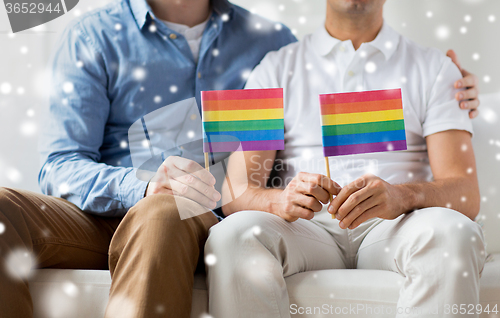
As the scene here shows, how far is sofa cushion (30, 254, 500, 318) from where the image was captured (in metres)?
0.88

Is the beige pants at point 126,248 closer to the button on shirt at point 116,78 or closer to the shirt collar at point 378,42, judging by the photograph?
the button on shirt at point 116,78

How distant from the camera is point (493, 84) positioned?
1637 mm

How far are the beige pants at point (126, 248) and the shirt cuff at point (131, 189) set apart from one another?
0.12m

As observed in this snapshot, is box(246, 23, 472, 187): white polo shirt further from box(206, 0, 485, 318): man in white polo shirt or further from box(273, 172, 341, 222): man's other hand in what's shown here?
box(273, 172, 341, 222): man's other hand

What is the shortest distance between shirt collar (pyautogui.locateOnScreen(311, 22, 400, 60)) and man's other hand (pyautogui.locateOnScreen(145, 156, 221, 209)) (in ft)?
2.04

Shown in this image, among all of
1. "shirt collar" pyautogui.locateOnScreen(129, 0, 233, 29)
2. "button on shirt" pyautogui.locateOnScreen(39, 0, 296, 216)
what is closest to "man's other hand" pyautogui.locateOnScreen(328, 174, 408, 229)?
"button on shirt" pyautogui.locateOnScreen(39, 0, 296, 216)

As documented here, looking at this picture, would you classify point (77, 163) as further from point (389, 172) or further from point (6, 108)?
point (389, 172)

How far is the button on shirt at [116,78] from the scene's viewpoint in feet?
4.00

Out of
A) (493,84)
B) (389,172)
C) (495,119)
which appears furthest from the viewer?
(493,84)

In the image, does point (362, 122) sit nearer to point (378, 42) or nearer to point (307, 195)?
point (307, 195)

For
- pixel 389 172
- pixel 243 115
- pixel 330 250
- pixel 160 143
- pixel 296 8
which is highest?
pixel 296 8

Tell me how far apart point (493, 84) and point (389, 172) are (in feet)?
2.45

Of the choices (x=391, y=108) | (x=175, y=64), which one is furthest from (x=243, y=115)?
(x=175, y=64)

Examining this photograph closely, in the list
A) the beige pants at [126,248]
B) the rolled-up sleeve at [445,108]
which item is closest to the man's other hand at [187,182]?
the beige pants at [126,248]
